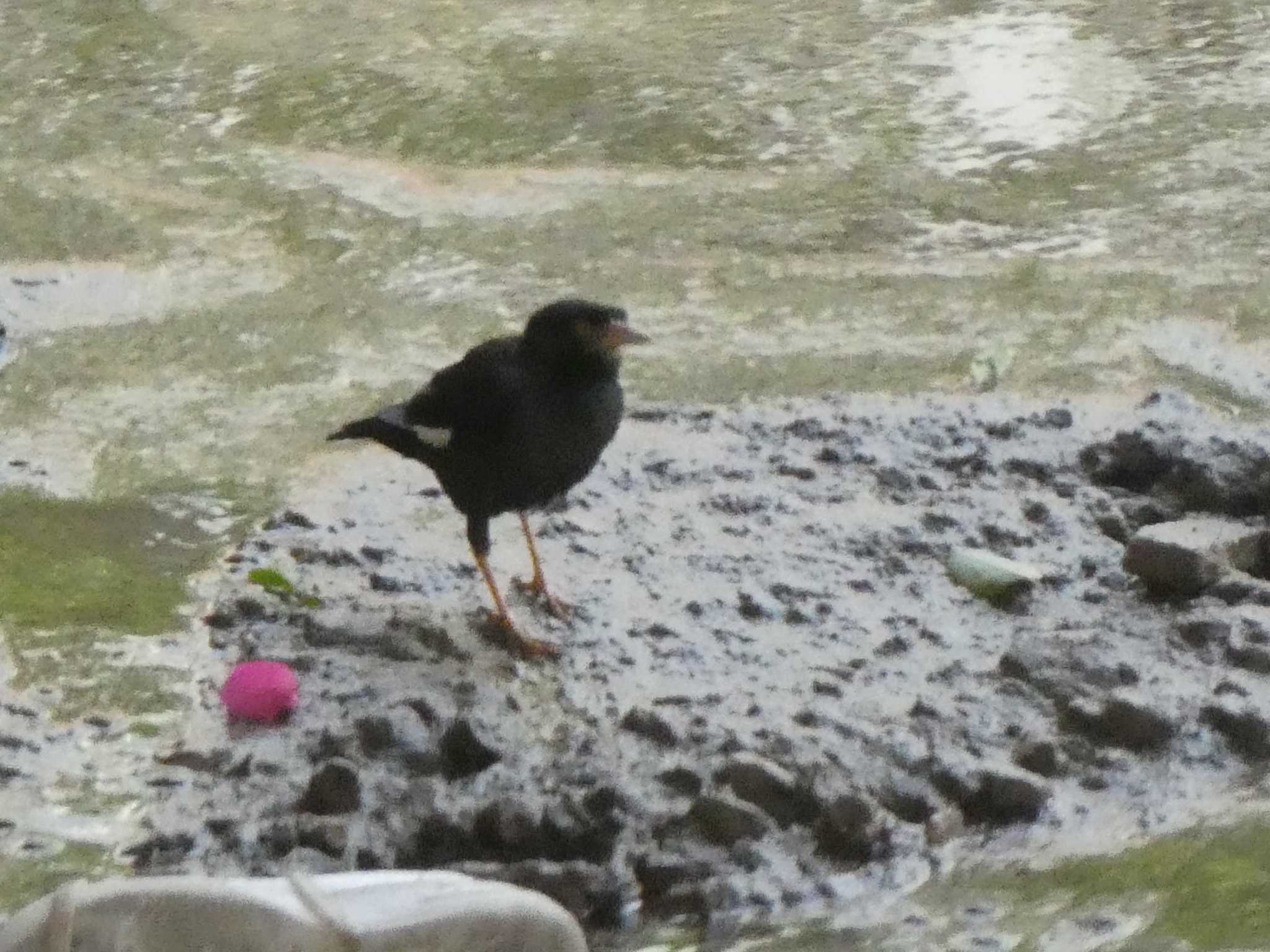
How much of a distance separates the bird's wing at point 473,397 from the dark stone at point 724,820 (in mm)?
964

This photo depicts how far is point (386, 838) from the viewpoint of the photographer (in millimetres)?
2633

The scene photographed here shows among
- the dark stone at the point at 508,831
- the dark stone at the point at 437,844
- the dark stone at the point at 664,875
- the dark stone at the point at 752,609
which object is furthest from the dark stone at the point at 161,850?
the dark stone at the point at 752,609

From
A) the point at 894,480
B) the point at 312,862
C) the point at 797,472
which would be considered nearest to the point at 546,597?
the point at 797,472

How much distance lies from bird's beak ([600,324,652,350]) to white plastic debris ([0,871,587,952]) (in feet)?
4.69

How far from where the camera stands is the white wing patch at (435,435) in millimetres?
3457

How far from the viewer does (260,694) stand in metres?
2.96

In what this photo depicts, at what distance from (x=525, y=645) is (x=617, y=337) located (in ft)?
1.89

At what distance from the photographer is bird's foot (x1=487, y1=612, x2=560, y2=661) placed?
127 inches

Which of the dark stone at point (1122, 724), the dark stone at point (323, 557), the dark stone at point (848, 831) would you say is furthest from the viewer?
the dark stone at point (323, 557)

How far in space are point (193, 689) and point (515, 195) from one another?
302 centimetres

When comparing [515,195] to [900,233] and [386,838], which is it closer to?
[900,233]

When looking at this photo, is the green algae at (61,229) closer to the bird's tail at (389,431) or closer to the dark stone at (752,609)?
the bird's tail at (389,431)

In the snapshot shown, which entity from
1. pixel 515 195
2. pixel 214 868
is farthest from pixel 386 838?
pixel 515 195

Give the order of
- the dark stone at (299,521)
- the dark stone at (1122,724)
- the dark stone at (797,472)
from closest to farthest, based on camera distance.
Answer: the dark stone at (1122,724), the dark stone at (299,521), the dark stone at (797,472)
